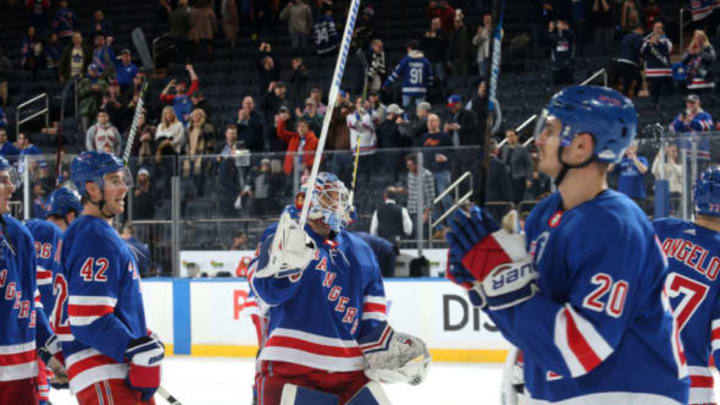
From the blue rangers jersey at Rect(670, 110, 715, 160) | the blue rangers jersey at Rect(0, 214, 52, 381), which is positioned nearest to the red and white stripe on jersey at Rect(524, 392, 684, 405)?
the blue rangers jersey at Rect(0, 214, 52, 381)

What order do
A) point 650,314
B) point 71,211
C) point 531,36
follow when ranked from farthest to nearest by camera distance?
point 531,36 < point 71,211 < point 650,314

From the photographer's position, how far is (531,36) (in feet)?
51.5

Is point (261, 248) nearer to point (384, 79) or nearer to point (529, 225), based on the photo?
point (529, 225)

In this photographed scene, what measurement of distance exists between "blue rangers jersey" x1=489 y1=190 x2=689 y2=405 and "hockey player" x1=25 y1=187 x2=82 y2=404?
225cm

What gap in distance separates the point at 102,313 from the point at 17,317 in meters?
0.41

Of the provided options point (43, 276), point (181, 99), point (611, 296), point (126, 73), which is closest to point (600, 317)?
point (611, 296)

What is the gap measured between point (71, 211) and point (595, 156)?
4923 millimetres

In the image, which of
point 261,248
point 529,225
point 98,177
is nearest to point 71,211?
point 98,177

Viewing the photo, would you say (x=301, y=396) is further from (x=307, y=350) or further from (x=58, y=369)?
(x=58, y=369)

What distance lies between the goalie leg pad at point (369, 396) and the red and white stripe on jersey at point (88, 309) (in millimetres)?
928

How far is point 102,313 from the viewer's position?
11.8 feet

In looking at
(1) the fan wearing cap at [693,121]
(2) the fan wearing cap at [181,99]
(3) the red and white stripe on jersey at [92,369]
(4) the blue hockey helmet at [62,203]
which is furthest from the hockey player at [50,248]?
(2) the fan wearing cap at [181,99]

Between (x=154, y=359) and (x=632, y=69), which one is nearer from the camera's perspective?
(x=154, y=359)

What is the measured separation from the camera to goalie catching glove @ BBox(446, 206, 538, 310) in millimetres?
2236
